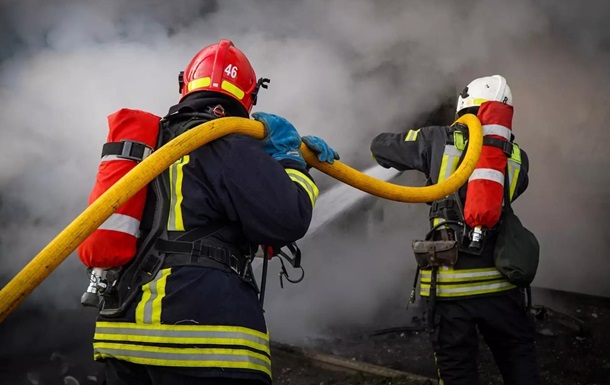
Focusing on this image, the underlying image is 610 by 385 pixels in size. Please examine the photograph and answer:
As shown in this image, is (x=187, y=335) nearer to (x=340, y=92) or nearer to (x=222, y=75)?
(x=222, y=75)

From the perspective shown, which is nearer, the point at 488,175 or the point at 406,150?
the point at 488,175

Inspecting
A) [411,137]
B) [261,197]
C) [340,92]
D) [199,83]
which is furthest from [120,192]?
[340,92]

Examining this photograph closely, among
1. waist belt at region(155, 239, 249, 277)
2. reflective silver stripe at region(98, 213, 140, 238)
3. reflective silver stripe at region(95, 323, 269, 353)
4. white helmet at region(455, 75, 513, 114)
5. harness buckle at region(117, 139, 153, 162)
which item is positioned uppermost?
white helmet at region(455, 75, 513, 114)

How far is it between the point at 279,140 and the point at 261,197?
38cm

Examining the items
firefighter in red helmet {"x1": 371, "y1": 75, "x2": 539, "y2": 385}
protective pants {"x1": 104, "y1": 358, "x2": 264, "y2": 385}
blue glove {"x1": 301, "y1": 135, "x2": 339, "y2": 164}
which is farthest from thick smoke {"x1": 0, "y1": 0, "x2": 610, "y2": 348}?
protective pants {"x1": 104, "y1": 358, "x2": 264, "y2": 385}

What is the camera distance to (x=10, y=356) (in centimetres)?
499

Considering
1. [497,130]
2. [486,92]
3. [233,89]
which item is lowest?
[233,89]

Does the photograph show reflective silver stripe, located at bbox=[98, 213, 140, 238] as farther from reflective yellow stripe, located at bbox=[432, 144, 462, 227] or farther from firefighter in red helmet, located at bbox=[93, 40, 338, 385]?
reflective yellow stripe, located at bbox=[432, 144, 462, 227]

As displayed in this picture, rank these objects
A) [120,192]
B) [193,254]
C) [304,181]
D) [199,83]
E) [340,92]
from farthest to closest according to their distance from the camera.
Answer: [340,92]
[199,83]
[304,181]
[193,254]
[120,192]

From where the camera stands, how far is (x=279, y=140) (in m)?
2.31

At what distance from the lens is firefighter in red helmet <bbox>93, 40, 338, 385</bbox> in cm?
198

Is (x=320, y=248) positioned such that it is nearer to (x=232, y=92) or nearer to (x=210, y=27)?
(x=210, y=27)

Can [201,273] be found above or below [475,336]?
above

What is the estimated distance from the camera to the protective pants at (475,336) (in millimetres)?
3318
